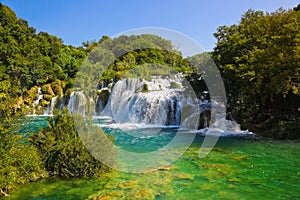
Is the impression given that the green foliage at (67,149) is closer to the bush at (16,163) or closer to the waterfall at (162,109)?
the bush at (16,163)

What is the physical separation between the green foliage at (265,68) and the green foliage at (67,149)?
8.77 m

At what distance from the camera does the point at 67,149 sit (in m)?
6.15

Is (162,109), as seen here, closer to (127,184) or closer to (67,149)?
(67,149)

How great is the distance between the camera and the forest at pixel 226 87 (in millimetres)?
5543

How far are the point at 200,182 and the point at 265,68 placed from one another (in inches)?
338

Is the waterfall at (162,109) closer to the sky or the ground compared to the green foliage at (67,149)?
closer to the sky

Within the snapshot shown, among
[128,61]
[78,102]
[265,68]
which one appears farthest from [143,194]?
[128,61]

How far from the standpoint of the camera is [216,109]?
15844 millimetres

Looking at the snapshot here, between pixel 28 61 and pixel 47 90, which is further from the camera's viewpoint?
pixel 28 61

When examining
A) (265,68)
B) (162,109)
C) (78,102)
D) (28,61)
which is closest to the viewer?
(265,68)

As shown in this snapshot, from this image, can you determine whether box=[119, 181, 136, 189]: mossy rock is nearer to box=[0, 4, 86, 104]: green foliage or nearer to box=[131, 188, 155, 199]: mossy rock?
box=[131, 188, 155, 199]: mossy rock

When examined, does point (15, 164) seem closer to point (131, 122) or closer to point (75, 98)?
point (131, 122)

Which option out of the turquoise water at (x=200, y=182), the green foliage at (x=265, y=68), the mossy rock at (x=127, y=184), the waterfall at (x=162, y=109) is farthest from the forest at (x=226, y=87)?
the waterfall at (x=162, y=109)

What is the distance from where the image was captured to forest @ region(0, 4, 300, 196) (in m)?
5.54
